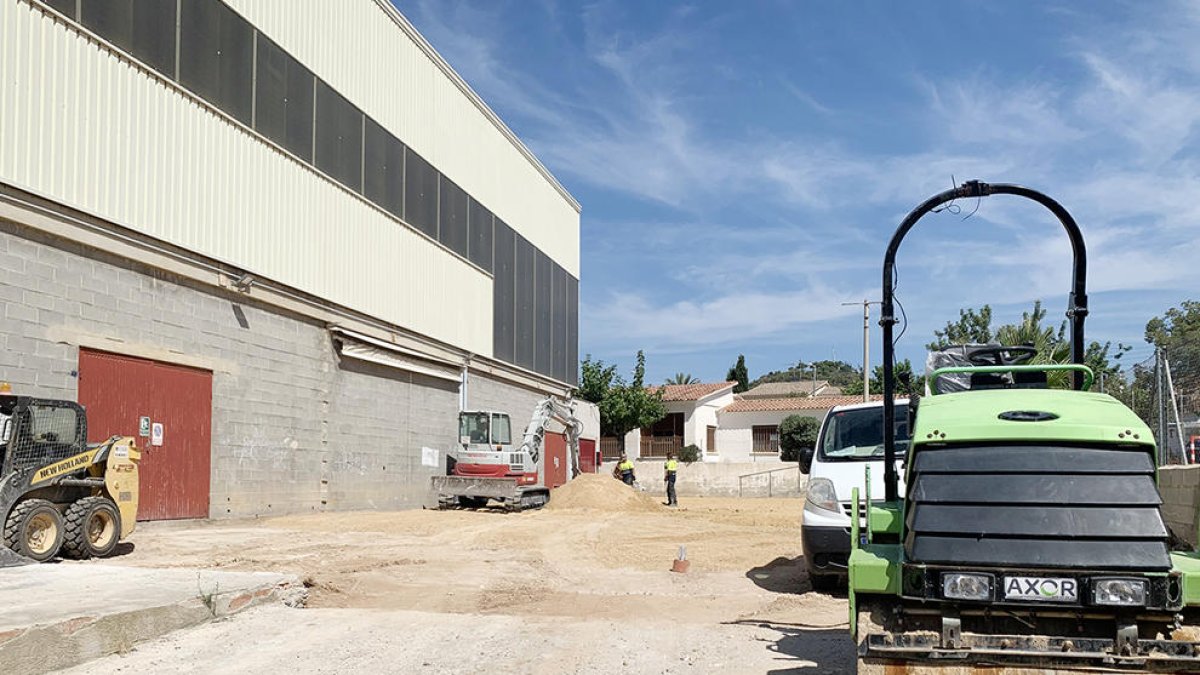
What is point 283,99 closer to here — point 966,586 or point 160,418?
point 160,418

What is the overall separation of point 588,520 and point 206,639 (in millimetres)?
16206

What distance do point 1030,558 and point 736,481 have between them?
43494 millimetres

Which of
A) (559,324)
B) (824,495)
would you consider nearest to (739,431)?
(559,324)

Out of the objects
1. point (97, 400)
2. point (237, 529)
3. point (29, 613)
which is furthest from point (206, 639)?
point (237, 529)

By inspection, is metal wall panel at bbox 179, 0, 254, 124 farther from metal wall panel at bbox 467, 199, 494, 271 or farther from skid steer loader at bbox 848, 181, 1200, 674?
skid steer loader at bbox 848, 181, 1200, 674

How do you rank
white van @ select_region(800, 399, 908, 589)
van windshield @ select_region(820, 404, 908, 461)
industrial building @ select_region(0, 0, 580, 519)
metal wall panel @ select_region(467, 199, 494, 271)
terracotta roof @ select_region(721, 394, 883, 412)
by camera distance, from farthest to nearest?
terracotta roof @ select_region(721, 394, 883, 412) → metal wall panel @ select_region(467, 199, 494, 271) → industrial building @ select_region(0, 0, 580, 519) → van windshield @ select_region(820, 404, 908, 461) → white van @ select_region(800, 399, 908, 589)

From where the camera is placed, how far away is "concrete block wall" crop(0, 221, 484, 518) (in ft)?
51.1

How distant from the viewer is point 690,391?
66.3 meters

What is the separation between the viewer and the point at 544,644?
8617 millimetres

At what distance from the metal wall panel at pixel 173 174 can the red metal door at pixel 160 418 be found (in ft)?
7.81

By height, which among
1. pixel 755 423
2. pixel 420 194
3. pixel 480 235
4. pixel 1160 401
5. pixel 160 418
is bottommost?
pixel 755 423

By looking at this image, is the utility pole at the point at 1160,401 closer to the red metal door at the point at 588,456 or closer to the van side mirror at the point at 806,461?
the van side mirror at the point at 806,461

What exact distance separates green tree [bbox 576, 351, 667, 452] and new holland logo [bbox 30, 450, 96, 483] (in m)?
48.2

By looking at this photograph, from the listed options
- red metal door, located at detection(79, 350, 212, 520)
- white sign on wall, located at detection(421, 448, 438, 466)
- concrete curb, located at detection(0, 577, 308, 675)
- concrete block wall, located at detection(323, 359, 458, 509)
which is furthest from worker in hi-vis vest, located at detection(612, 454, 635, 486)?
concrete curb, located at detection(0, 577, 308, 675)
